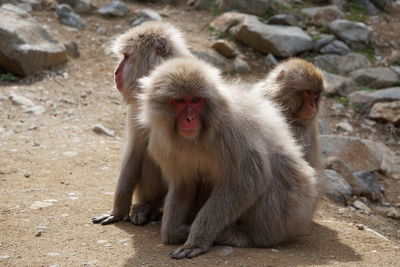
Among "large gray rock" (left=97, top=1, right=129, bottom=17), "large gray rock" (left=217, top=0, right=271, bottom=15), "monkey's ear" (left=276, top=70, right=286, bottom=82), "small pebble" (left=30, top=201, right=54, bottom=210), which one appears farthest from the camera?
"large gray rock" (left=217, top=0, right=271, bottom=15)

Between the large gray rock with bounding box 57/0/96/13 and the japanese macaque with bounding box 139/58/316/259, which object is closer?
the japanese macaque with bounding box 139/58/316/259

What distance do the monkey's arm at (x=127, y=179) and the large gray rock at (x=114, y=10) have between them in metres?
7.70

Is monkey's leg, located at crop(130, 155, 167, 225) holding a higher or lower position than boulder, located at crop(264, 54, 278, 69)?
lower

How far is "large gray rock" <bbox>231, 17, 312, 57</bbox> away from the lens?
36.5ft

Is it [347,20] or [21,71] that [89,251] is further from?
[347,20]

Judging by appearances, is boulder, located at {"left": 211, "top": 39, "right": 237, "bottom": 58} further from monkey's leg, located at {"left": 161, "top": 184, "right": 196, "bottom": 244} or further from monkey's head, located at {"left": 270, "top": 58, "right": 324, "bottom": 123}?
monkey's leg, located at {"left": 161, "top": 184, "right": 196, "bottom": 244}

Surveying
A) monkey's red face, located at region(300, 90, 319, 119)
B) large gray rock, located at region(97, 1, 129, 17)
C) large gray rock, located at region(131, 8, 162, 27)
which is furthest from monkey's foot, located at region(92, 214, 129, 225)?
large gray rock, located at region(97, 1, 129, 17)

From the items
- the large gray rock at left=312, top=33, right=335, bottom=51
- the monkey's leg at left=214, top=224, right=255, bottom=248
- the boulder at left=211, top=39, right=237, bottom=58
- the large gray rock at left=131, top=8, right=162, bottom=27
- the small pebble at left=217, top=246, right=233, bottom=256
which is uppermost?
the large gray rock at left=131, top=8, right=162, bottom=27

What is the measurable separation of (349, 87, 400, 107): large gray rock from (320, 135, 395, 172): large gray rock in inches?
72.8

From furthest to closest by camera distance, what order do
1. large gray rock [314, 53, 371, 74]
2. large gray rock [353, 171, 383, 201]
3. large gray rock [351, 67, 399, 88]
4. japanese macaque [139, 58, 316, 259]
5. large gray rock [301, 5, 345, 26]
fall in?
large gray rock [301, 5, 345, 26] < large gray rock [314, 53, 371, 74] < large gray rock [351, 67, 399, 88] < large gray rock [353, 171, 383, 201] < japanese macaque [139, 58, 316, 259]

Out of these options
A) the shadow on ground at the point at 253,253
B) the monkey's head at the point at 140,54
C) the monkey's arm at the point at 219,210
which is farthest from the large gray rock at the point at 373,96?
the monkey's arm at the point at 219,210

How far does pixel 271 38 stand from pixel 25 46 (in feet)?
15.2

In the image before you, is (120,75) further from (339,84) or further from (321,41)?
(321,41)

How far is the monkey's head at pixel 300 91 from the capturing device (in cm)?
592
